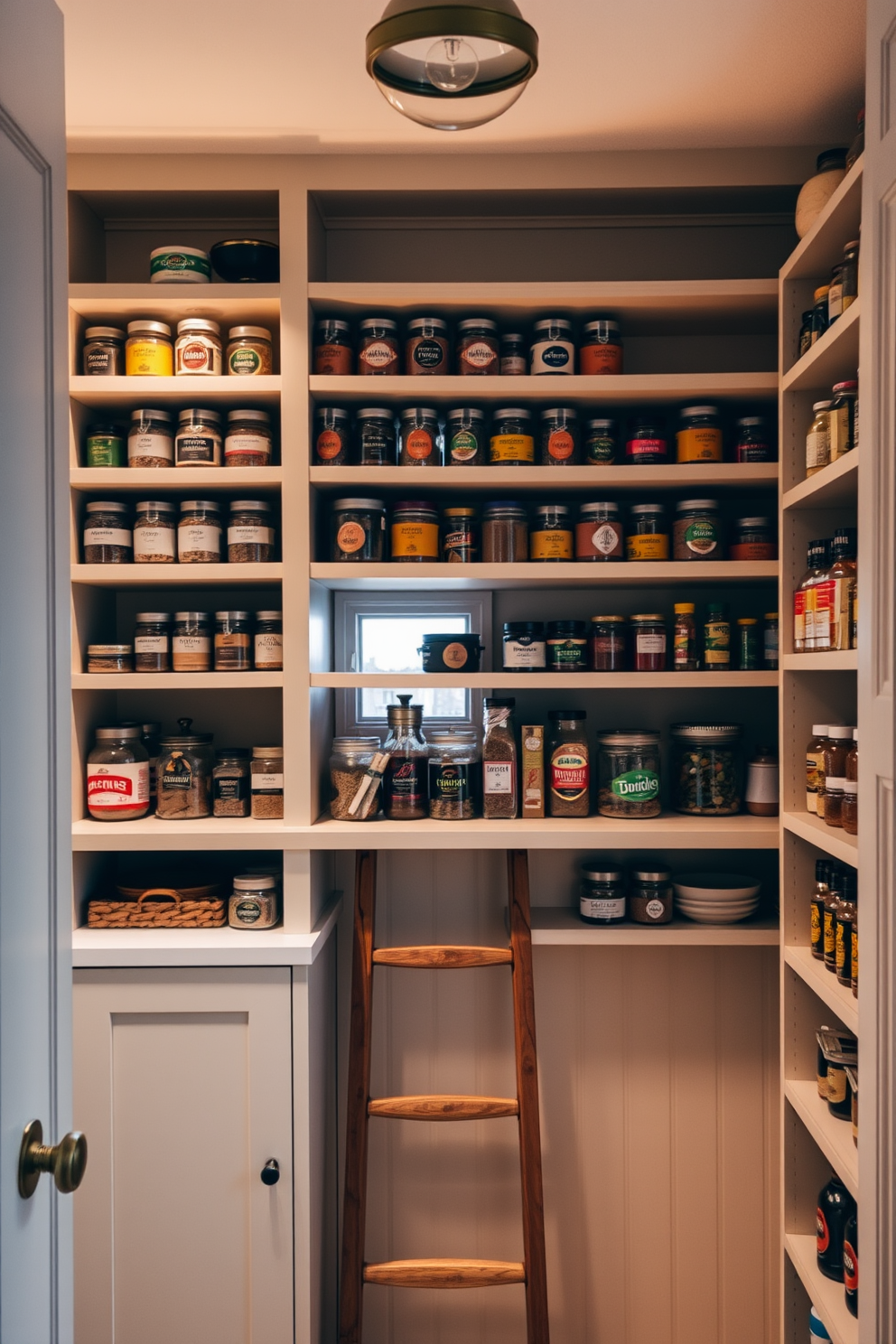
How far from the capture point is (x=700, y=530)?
200 cm

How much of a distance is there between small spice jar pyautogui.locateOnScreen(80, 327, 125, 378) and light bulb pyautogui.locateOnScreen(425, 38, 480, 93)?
1.12 meters

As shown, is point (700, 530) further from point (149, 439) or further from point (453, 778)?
point (149, 439)

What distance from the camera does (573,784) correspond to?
205cm

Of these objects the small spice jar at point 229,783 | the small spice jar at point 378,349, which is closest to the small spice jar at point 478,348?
the small spice jar at point 378,349

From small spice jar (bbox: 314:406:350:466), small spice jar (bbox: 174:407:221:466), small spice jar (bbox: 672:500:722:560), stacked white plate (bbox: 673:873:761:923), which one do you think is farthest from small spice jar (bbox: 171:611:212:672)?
stacked white plate (bbox: 673:873:761:923)

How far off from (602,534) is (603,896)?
2.47 ft

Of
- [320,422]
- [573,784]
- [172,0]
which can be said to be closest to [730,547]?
[573,784]

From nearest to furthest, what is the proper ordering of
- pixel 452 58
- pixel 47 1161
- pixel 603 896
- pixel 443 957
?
pixel 47 1161
pixel 452 58
pixel 443 957
pixel 603 896

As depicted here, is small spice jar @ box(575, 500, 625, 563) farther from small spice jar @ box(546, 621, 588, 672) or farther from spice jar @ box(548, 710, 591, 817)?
spice jar @ box(548, 710, 591, 817)

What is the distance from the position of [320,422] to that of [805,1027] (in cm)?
148

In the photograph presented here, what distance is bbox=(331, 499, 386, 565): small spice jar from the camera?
1987mm

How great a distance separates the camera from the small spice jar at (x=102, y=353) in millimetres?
1995

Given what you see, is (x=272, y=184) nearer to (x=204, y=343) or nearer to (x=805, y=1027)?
(x=204, y=343)

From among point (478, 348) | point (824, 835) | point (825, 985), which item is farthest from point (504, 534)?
point (825, 985)
